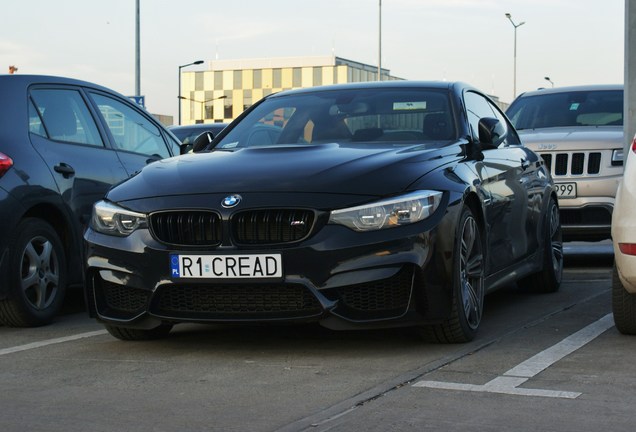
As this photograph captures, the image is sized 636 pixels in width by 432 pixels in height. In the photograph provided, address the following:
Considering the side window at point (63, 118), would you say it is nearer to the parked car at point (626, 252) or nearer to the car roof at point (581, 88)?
the parked car at point (626, 252)

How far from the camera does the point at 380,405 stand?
4648mm

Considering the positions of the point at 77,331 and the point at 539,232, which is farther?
the point at 539,232

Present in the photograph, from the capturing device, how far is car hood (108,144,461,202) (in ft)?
19.1

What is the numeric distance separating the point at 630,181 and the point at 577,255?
6413 mm

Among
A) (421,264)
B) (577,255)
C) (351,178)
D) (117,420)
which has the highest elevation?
(351,178)

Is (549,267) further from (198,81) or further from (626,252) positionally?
(198,81)

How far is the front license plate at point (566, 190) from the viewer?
1092cm

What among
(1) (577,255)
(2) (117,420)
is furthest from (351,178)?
(1) (577,255)

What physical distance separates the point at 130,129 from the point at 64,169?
3.88ft

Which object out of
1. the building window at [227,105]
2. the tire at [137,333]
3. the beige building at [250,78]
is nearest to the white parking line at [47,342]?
the tire at [137,333]

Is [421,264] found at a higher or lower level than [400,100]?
lower

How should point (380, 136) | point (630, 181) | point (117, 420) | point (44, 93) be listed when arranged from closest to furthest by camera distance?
1. point (117, 420)
2. point (630, 181)
3. point (380, 136)
4. point (44, 93)

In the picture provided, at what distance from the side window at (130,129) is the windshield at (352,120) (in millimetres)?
Result: 1146

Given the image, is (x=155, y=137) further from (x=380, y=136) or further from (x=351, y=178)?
(x=351, y=178)
